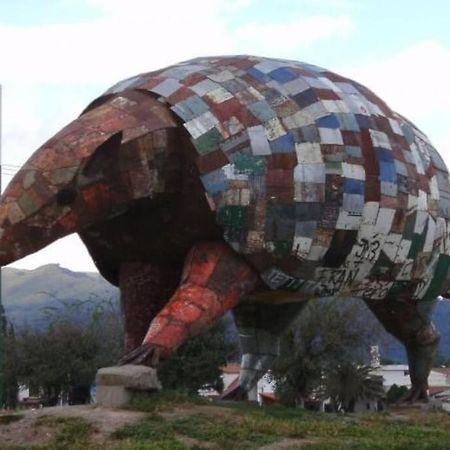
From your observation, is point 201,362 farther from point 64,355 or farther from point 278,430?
point 278,430

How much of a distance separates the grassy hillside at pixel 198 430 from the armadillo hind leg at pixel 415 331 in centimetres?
407

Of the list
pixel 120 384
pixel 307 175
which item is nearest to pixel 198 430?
pixel 120 384

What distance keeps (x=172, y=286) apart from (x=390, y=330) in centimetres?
439

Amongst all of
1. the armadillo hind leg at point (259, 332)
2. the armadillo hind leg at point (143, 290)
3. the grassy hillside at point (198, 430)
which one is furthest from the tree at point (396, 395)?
the grassy hillside at point (198, 430)

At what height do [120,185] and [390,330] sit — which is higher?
[120,185]

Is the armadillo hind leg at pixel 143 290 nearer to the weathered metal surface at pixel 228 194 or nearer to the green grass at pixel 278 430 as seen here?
the weathered metal surface at pixel 228 194

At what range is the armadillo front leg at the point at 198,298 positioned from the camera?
10.9m

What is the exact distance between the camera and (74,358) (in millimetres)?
34156

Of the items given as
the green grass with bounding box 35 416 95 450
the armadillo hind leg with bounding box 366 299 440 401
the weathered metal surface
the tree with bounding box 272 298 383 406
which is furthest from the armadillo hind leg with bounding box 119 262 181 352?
the tree with bounding box 272 298 383 406

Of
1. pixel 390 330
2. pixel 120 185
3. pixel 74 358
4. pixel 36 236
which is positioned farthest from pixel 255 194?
pixel 74 358

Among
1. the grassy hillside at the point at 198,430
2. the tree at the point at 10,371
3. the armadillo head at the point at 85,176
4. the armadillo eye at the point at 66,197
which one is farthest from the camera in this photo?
the tree at the point at 10,371

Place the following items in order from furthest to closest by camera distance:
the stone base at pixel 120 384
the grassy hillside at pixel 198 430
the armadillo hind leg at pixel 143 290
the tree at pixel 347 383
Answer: the tree at pixel 347 383, the armadillo hind leg at pixel 143 290, the stone base at pixel 120 384, the grassy hillside at pixel 198 430

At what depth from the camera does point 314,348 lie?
30375 millimetres

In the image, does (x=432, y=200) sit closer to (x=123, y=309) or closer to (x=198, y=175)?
(x=198, y=175)
